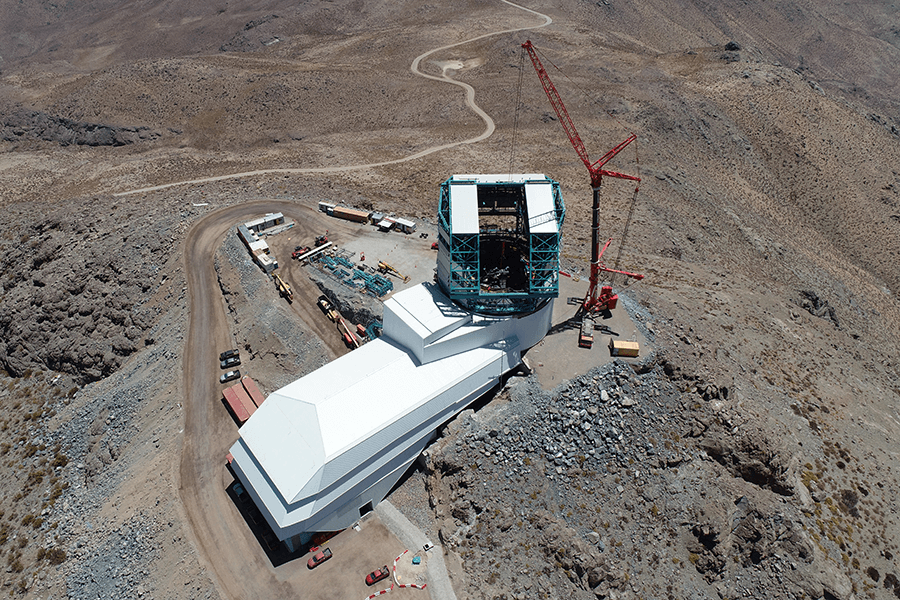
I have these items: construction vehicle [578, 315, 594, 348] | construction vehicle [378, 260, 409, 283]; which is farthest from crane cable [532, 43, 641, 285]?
construction vehicle [378, 260, 409, 283]

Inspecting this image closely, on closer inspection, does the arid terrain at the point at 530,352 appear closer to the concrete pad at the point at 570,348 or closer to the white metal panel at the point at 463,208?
the concrete pad at the point at 570,348

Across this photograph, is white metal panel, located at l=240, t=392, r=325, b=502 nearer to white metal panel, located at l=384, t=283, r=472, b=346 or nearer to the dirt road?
the dirt road

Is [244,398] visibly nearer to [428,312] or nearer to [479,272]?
[428,312]

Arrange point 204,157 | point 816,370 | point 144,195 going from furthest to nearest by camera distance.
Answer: point 204,157, point 144,195, point 816,370

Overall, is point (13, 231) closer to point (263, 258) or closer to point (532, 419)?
point (263, 258)

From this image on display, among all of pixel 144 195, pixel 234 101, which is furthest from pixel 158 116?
pixel 144 195

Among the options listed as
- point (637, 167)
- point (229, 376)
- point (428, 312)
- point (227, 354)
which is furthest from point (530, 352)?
point (637, 167)
